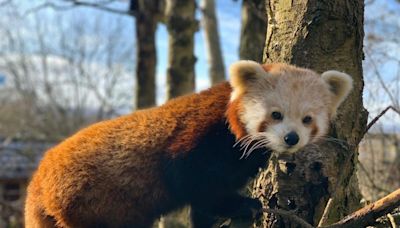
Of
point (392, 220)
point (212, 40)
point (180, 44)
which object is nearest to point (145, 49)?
point (180, 44)

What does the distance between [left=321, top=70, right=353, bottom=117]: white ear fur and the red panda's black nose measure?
41cm

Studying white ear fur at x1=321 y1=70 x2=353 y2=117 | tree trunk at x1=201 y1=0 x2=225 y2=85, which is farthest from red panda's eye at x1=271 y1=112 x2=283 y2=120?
tree trunk at x1=201 y1=0 x2=225 y2=85

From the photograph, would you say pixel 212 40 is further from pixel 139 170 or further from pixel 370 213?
pixel 370 213

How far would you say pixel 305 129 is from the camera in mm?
2260

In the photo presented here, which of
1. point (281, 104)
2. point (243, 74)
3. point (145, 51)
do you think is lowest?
point (281, 104)

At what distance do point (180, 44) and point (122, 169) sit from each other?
4.01m

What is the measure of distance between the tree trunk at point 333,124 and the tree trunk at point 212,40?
6435 millimetres

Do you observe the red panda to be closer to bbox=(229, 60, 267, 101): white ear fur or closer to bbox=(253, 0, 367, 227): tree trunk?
bbox=(229, 60, 267, 101): white ear fur

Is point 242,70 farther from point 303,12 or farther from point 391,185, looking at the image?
point 391,185

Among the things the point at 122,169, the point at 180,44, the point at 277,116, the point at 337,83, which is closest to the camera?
the point at 277,116

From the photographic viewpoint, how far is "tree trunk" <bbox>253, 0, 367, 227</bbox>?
2.53 m

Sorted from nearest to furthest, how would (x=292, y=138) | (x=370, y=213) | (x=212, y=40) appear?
(x=370, y=213), (x=292, y=138), (x=212, y=40)

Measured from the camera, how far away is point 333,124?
2646 millimetres

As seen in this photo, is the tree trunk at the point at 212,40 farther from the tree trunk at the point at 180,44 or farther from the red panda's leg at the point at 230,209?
the red panda's leg at the point at 230,209
